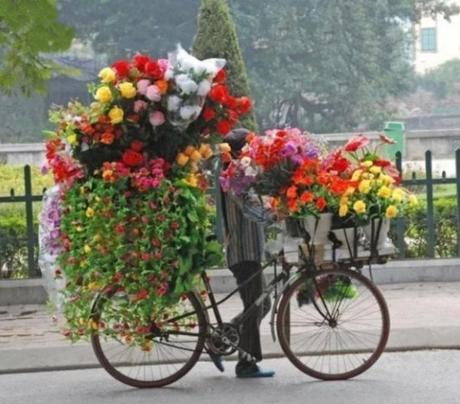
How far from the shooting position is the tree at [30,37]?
315 inches

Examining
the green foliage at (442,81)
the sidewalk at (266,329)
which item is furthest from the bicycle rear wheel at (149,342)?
the green foliage at (442,81)

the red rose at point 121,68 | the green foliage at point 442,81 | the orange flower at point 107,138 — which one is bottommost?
the orange flower at point 107,138

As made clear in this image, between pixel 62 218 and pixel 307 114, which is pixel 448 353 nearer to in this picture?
pixel 62 218

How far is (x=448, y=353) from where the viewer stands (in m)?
7.88

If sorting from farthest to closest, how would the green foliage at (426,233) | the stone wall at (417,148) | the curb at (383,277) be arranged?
the stone wall at (417,148), the green foliage at (426,233), the curb at (383,277)

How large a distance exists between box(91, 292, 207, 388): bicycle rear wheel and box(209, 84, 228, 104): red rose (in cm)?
112

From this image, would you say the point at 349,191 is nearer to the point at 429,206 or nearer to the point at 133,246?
the point at 133,246

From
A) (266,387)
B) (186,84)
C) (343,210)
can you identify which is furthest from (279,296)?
(186,84)

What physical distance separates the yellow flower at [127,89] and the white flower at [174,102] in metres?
0.20

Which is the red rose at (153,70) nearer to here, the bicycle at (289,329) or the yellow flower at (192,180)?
the yellow flower at (192,180)

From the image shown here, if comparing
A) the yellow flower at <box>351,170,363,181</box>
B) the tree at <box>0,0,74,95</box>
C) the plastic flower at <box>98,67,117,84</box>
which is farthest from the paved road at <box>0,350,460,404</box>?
the tree at <box>0,0,74,95</box>

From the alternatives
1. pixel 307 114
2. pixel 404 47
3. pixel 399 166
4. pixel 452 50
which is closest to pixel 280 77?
pixel 307 114

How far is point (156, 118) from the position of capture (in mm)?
6543

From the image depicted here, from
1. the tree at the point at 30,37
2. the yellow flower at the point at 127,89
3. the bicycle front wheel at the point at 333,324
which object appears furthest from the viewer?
the tree at the point at 30,37
